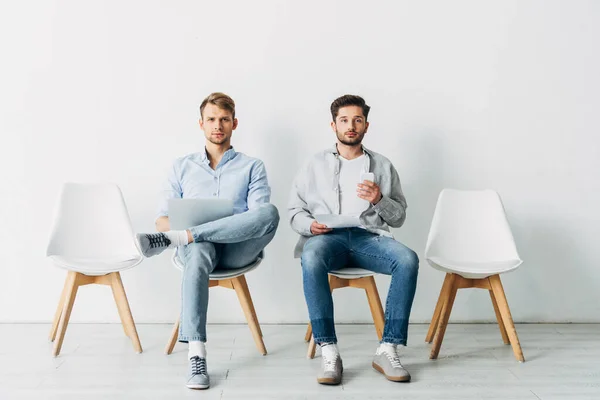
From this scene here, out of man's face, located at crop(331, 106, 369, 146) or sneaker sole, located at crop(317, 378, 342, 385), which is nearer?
sneaker sole, located at crop(317, 378, 342, 385)

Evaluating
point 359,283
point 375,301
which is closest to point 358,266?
point 359,283

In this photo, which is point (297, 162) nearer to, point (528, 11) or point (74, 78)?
point (74, 78)

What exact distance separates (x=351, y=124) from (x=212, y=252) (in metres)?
0.89

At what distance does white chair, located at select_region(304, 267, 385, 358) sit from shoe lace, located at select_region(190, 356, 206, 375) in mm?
540

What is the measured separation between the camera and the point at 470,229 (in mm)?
2953

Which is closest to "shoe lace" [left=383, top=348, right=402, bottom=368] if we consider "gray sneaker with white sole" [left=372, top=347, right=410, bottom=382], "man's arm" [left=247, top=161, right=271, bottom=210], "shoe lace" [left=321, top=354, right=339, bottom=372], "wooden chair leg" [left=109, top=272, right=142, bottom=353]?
"gray sneaker with white sole" [left=372, top=347, right=410, bottom=382]

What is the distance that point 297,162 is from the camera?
10.8 feet

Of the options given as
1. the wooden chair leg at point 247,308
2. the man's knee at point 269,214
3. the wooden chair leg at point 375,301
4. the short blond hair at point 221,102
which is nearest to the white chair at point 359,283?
the wooden chair leg at point 375,301

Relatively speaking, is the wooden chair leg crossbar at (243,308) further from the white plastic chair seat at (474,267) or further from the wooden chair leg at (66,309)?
the white plastic chair seat at (474,267)

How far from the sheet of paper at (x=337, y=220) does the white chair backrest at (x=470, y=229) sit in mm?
411

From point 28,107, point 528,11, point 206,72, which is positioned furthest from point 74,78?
point 528,11

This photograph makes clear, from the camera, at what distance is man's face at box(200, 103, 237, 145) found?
9.23ft

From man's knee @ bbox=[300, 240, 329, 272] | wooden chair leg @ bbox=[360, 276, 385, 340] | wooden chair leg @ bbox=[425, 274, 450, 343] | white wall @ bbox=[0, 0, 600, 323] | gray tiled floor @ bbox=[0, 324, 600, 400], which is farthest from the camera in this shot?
white wall @ bbox=[0, 0, 600, 323]

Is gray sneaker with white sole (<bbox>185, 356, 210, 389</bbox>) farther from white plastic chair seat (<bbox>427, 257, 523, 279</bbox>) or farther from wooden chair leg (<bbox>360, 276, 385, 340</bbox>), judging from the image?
white plastic chair seat (<bbox>427, 257, 523, 279</bbox>)
